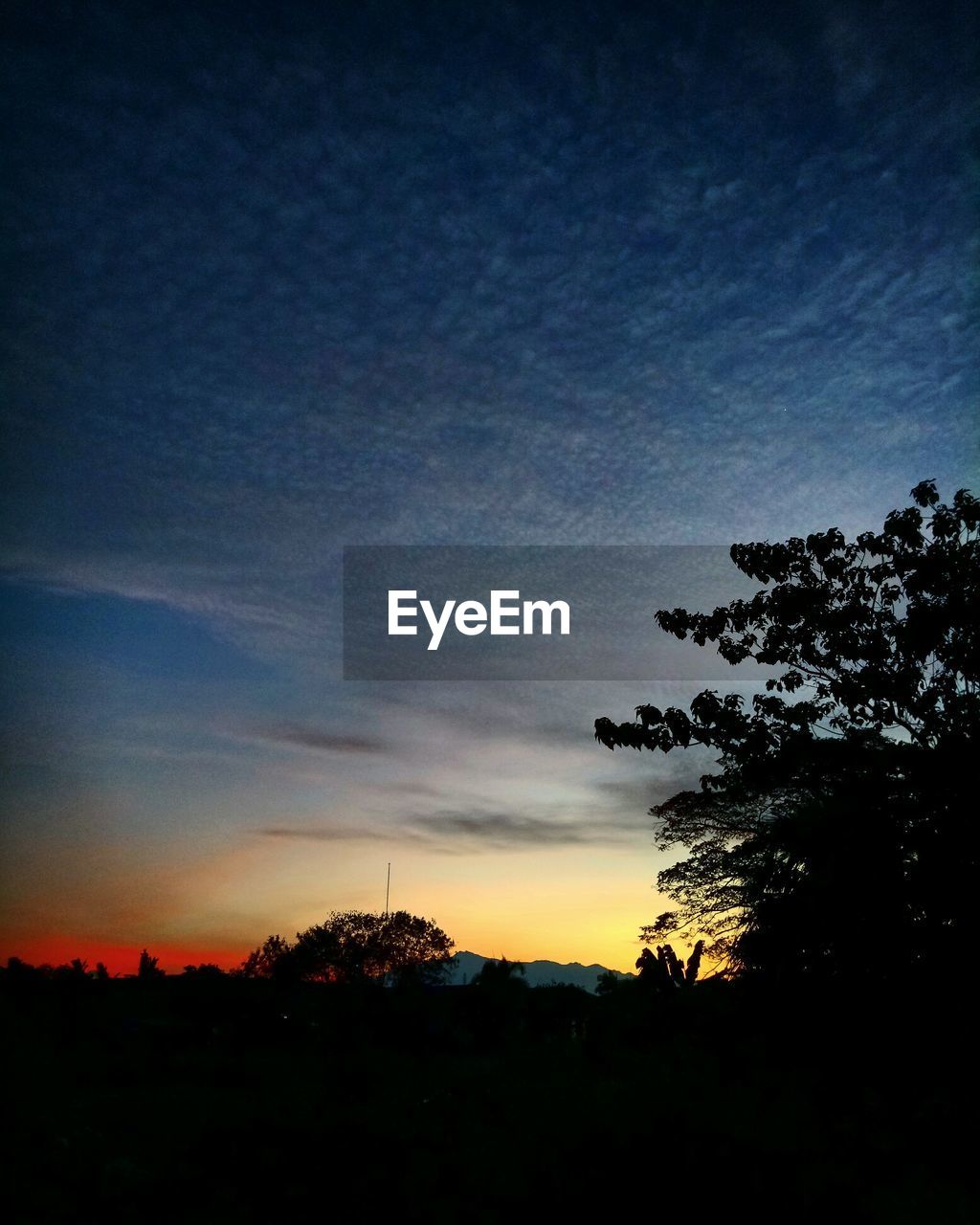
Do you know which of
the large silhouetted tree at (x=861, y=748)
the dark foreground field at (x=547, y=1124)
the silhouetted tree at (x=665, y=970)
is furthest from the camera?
the silhouetted tree at (x=665, y=970)

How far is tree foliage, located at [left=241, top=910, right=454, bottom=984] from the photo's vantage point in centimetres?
6047

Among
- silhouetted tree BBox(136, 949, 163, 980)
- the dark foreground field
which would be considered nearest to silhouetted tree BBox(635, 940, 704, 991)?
the dark foreground field

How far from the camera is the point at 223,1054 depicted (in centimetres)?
1664

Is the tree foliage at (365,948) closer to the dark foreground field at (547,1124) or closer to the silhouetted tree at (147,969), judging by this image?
the silhouetted tree at (147,969)

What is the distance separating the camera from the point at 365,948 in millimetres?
61781

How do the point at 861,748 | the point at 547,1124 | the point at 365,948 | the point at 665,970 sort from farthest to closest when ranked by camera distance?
1. the point at 365,948
2. the point at 665,970
3. the point at 861,748
4. the point at 547,1124

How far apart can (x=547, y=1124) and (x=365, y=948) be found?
57.6m

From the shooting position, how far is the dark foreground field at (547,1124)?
21.2ft

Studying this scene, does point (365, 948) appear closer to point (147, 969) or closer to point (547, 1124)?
point (147, 969)

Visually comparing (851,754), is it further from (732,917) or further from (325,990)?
(732,917)

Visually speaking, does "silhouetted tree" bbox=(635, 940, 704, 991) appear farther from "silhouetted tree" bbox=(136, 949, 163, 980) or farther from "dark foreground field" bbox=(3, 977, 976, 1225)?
"silhouetted tree" bbox=(136, 949, 163, 980)

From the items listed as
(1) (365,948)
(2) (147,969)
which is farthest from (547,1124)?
(1) (365,948)

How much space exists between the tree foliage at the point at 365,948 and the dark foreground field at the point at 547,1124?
45331mm

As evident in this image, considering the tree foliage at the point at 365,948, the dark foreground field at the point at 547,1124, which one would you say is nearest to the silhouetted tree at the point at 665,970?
the dark foreground field at the point at 547,1124
